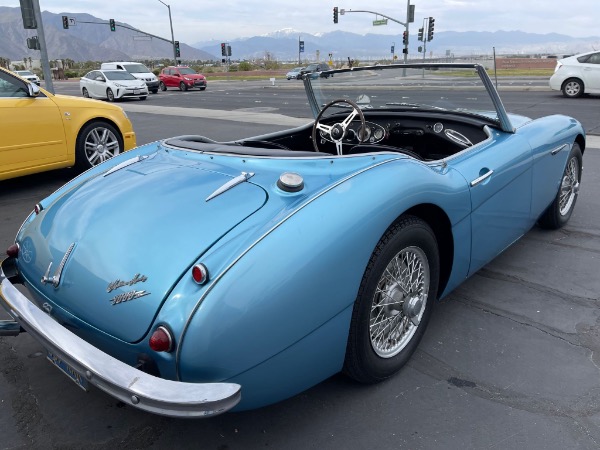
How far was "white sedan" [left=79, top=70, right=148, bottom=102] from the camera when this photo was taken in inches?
853

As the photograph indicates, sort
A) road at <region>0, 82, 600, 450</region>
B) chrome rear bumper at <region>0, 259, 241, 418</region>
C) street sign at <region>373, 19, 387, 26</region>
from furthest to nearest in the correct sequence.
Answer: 1. street sign at <region>373, 19, 387, 26</region>
2. road at <region>0, 82, 600, 450</region>
3. chrome rear bumper at <region>0, 259, 241, 418</region>

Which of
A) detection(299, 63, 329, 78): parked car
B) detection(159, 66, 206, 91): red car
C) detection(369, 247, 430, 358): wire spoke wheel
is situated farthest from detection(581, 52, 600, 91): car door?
detection(159, 66, 206, 91): red car

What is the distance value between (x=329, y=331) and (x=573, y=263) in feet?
8.48

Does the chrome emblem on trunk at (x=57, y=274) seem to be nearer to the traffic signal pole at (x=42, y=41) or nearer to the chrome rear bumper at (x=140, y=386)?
the chrome rear bumper at (x=140, y=386)

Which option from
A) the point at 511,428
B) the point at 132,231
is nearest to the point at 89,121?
the point at 132,231

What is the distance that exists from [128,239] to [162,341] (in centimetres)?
52

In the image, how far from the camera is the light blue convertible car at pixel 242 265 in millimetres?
1652

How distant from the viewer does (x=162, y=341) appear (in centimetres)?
165

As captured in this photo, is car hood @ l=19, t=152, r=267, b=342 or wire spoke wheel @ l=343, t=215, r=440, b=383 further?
wire spoke wheel @ l=343, t=215, r=440, b=383

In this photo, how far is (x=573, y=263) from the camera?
3648 millimetres

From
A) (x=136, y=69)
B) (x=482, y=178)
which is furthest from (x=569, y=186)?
(x=136, y=69)

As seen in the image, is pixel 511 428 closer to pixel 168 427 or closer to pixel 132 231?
pixel 168 427

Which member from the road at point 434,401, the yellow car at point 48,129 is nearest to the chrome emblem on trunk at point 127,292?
the road at point 434,401

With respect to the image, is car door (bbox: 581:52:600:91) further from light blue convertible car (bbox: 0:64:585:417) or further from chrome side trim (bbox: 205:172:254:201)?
chrome side trim (bbox: 205:172:254:201)
